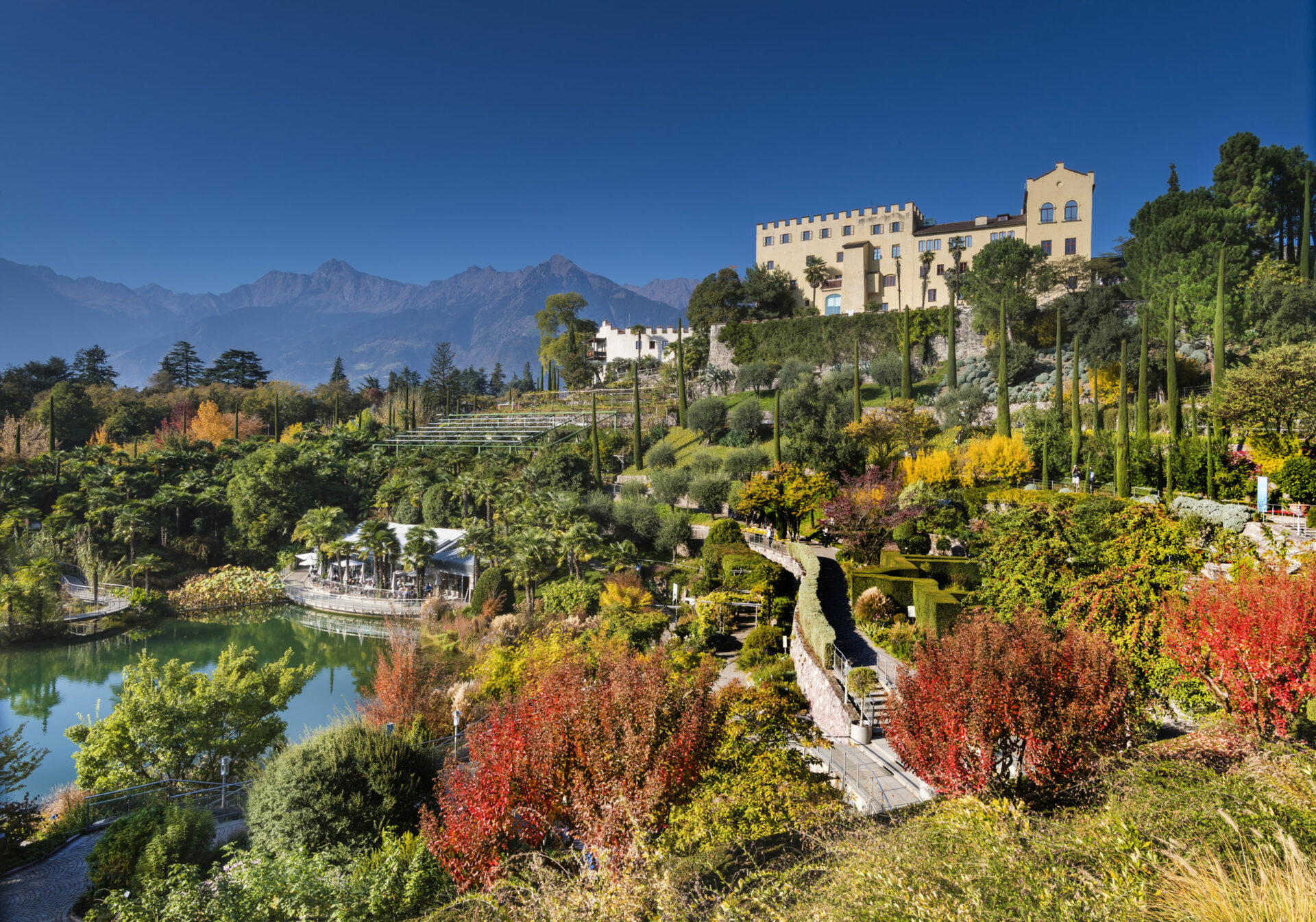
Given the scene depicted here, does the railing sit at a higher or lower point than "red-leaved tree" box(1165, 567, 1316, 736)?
lower

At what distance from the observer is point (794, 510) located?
31.4 meters

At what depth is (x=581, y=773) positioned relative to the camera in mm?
7742

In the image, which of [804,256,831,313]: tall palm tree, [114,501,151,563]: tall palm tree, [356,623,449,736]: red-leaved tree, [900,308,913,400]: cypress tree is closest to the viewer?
[356,623,449,736]: red-leaved tree

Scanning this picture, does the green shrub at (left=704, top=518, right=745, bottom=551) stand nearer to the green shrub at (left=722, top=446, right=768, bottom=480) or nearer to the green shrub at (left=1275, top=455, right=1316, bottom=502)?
the green shrub at (left=722, top=446, right=768, bottom=480)

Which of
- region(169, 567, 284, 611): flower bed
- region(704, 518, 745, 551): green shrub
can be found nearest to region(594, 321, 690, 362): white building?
region(704, 518, 745, 551): green shrub

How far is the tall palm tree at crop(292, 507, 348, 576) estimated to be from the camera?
37031 millimetres

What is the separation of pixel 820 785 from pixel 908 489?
74.8 feet

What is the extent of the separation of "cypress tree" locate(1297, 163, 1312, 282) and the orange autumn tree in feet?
253

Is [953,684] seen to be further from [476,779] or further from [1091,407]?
[1091,407]

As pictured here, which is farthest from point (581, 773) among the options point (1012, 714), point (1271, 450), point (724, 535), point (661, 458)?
point (661, 458)

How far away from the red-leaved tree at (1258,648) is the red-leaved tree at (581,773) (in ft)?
26.6

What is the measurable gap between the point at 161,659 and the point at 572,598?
57.1ft

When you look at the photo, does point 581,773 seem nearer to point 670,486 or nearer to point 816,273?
point 670,486

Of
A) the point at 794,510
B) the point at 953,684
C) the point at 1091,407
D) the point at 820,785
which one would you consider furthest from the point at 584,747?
the point at 1091,407
